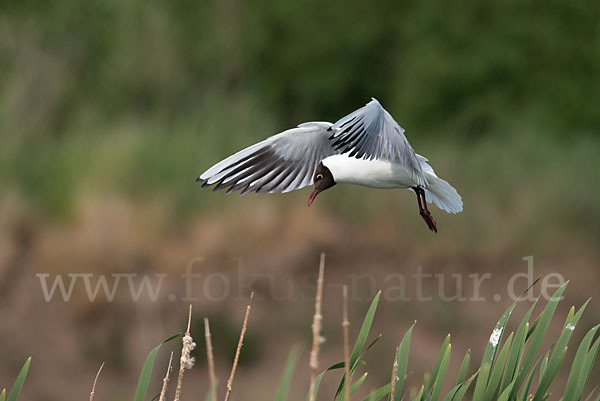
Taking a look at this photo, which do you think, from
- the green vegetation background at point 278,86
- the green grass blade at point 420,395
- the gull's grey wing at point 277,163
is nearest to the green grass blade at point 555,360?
the green grass blade at point 420,395

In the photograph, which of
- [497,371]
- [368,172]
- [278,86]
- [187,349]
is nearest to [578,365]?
[497,371]

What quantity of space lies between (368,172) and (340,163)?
83 mm

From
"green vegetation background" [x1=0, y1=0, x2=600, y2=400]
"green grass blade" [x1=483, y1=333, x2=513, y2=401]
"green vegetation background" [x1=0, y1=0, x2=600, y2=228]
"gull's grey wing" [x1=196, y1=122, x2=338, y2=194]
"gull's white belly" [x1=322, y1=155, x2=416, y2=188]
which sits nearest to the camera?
"gull's white belly" [x1=322, y1=155, x2=416, y2=188]

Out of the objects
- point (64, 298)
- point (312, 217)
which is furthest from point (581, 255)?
point (64, 298)

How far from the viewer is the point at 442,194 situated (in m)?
2.05

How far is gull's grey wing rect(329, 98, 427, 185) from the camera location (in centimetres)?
166

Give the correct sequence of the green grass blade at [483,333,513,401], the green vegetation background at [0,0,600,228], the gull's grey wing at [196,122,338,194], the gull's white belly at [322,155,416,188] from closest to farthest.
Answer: the gull's white belly at [322,155,416,188] < the gull's grey wing at [196,122,338,194] < the green grass blade at [483,333,513,401] < the green vegetation background at [0,0,600,228]

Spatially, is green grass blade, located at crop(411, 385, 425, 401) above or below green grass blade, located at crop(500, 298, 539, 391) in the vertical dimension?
below

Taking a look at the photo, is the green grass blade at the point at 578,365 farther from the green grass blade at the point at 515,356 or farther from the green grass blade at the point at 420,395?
the green grass blade at the point at 420,395

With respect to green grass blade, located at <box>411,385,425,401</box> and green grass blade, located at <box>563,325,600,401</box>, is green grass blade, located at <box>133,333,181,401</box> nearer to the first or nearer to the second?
green grass blade, located at <box>411,385,425,401</box>

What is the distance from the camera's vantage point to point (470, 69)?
1188 cm

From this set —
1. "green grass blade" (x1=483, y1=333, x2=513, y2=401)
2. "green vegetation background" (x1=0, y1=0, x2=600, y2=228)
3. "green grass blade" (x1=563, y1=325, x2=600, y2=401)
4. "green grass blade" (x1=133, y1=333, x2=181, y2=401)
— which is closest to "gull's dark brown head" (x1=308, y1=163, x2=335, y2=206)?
"green grass blade" (x1=133, y1=333, x2=181, y2=401)

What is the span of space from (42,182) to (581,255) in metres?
5.23

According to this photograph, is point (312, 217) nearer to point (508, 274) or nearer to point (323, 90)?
point (508, 274)
